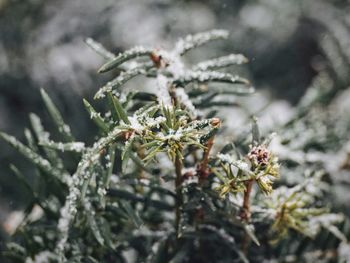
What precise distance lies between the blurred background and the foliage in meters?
0.70

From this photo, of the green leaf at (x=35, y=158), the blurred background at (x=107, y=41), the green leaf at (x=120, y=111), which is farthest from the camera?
the blurred background at (x=107, y=41)

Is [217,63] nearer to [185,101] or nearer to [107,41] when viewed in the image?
[185,101]

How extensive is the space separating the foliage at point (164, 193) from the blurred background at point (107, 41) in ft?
2.29

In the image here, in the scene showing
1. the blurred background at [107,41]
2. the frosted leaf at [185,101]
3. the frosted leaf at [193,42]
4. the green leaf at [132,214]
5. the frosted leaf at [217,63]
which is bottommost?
the green leaf at [132,214]

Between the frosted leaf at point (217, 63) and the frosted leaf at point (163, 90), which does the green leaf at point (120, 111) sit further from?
the frosted leaf at point (217, 63)

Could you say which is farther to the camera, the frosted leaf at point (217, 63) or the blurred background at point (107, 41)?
the blurred background at point (107, 41)

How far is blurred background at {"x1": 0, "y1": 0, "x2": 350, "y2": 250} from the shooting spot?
1.65 metres

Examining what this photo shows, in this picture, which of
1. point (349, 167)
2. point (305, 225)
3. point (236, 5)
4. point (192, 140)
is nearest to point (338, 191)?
point (349, 167)

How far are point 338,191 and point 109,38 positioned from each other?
0.99 m

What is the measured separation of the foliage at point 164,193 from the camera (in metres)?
0.72

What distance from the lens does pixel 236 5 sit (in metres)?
1.79

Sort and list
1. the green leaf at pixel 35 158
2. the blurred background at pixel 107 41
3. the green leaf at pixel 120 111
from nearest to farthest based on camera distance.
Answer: the green leaf at pixel 120 111 < the green leaf at pixel 35 158 < the blurred background at pixel 107 41

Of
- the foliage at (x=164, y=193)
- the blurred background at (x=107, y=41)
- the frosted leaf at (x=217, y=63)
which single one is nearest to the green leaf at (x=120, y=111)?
the foliage at (x=164, y=193)

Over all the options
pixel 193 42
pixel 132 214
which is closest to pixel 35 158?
pixel 132 214
